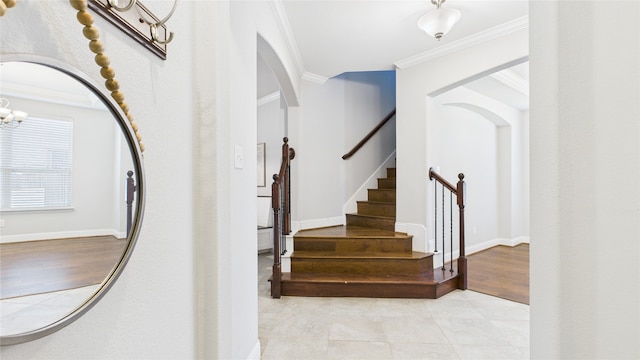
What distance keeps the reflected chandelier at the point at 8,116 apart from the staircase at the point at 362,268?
2672 mm

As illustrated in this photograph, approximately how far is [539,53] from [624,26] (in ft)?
0.63

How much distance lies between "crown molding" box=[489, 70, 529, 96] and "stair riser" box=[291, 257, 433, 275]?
8.86 feet

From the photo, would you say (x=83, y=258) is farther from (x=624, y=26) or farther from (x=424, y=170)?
(x=424, y=170)

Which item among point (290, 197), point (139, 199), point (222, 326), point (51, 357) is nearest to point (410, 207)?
point (290, 197)

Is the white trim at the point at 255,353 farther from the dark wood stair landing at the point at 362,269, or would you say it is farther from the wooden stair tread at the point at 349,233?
the wooden stair tread at the point at 349,233

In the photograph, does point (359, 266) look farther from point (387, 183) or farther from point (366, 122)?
point (366, 122)

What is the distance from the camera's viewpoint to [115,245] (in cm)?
83

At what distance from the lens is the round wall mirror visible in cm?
56

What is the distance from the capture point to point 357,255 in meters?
3.27

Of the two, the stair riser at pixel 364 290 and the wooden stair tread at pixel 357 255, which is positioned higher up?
the wooden stair tread at pixel 357 255

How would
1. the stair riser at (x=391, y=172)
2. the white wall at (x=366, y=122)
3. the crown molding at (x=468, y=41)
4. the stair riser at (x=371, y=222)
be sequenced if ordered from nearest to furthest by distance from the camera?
1. the crown molding at (x=468, y=41)
2. the stair riser at (x=371, y=222)
3. the white wall at (x=366, y=122)
4. the stair riser at (x=391, y=172)

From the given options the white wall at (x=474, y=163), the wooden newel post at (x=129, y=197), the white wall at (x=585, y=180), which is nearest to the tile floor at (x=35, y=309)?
the wooden newel post at (x=129, y=197)

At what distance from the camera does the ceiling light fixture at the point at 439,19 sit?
2.30 meters

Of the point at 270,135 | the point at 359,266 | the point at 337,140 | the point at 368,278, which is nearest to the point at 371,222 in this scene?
the point at 359,266
